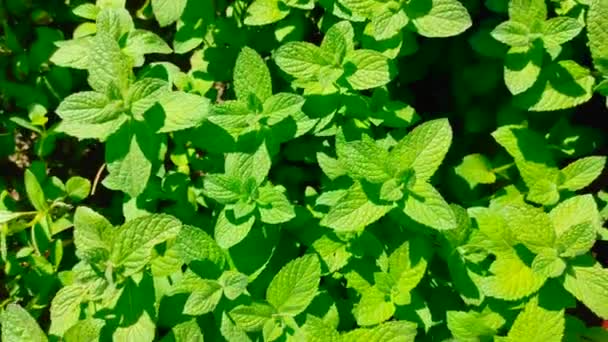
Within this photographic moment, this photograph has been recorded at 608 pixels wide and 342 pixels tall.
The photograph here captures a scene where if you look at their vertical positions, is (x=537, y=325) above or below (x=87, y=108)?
below

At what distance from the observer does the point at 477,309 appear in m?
1.93

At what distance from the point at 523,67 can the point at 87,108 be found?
3.71 ft

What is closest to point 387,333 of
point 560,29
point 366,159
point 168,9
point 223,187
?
point 366,159

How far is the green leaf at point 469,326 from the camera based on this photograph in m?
1.83

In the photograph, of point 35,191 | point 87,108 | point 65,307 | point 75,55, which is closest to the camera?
point 87,108

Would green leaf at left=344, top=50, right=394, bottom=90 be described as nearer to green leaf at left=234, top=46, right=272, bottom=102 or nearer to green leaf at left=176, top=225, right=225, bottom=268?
green leaf at left=234, top=46, right=272, bottom=102

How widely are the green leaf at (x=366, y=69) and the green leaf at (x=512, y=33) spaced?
30 cm

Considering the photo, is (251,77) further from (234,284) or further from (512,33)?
(512,33)

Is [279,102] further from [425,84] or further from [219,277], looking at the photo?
[425,84]

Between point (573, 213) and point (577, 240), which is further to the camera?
point (573, 213)

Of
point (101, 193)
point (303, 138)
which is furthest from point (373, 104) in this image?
point (101, 193)

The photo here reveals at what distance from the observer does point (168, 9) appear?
191 cm

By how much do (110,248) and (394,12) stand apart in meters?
0.94

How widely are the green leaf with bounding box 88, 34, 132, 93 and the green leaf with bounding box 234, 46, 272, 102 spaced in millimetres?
275
